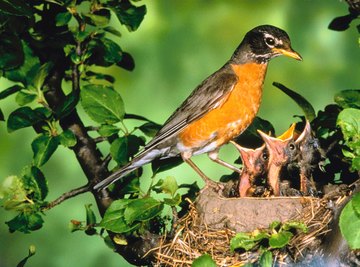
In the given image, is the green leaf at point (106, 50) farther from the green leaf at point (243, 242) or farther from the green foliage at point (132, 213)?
the green leaf at point (243, 242)

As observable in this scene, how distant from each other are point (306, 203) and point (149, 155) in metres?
0.60

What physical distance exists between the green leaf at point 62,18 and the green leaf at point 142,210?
62cm

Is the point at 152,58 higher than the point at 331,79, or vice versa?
the point at 152,58

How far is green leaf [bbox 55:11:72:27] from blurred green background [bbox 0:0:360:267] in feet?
2.81

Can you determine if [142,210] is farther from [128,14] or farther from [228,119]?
[228,119]

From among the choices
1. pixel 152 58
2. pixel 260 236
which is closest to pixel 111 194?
pixel 260 236

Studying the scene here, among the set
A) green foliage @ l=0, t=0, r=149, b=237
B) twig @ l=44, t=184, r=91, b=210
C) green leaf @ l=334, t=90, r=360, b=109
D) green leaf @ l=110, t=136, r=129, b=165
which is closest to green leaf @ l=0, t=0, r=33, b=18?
green foliage @ l=0, t=0, r=149, b=237

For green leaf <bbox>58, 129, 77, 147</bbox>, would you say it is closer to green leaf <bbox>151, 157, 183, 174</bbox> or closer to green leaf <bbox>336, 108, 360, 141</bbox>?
green leaf <bbox>151, 157, 183, 174</bbox>

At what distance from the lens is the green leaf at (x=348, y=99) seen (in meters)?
2.58

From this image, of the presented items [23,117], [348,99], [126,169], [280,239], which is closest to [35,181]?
[23,117]

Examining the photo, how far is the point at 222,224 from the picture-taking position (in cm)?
282

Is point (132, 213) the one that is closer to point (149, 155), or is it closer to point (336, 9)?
point (149, 155)

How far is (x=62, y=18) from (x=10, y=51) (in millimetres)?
181

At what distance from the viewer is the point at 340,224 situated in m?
2.03
